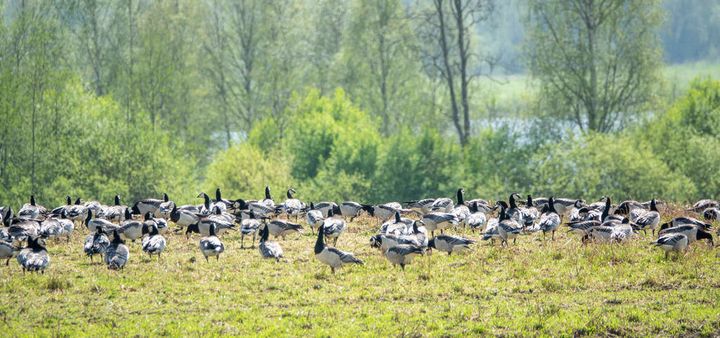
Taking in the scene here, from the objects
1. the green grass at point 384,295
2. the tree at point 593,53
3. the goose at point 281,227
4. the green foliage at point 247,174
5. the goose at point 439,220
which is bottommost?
the green foliage at point 247,174

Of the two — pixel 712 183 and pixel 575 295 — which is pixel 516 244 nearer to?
pixel 575 295

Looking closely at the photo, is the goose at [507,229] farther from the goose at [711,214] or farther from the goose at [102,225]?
the goose at [102,225]

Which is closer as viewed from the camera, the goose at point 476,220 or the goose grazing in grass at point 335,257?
the goose grazing in grass at point 335,257

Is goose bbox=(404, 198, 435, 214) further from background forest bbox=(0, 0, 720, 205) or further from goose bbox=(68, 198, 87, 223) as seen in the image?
background forest bbox=(0, 0, 720, 205)

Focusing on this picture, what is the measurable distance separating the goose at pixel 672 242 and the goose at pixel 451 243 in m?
5.44

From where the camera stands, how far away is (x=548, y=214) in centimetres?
3008

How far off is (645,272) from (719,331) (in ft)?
16.3

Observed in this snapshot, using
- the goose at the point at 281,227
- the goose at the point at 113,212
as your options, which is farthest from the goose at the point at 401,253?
the goose at the point at 113,212

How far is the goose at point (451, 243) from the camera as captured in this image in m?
26.1

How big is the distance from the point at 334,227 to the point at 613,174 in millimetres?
39538

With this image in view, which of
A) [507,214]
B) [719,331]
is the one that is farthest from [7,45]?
[719,331]

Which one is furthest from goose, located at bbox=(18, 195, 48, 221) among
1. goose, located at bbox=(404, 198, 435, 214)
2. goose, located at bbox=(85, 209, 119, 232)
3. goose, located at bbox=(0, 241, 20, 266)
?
goose, located at bbox=(404, 198, 435, 214)

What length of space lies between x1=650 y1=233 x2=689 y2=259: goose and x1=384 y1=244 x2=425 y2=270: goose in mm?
6806

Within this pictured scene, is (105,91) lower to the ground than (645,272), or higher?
higher
